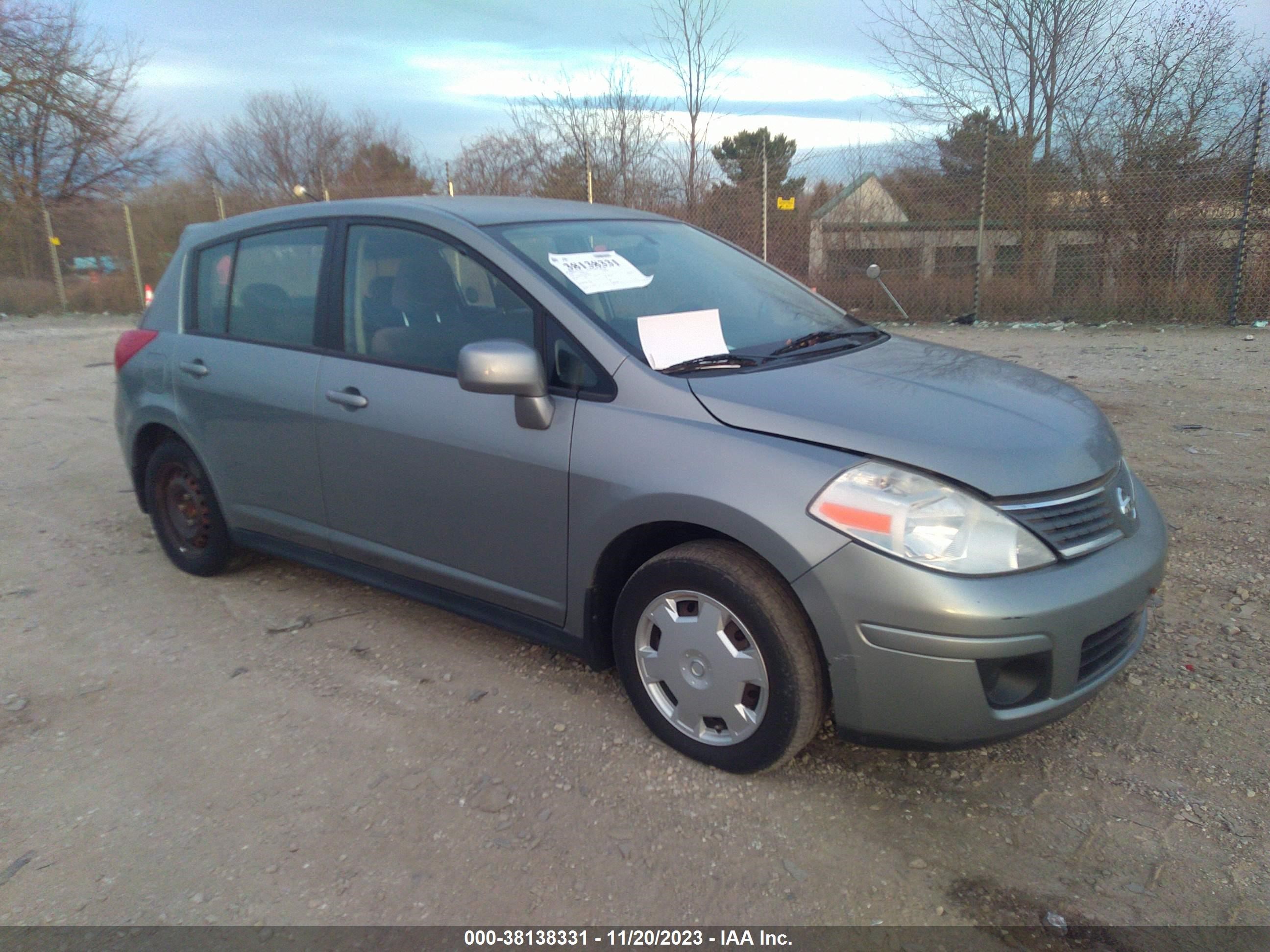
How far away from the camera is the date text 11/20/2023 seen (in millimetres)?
2145

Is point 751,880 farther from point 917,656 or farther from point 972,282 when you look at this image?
point 972,282

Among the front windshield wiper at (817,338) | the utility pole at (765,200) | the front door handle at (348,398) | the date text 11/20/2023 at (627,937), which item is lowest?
the date text 11/20/2023 at (627,937)

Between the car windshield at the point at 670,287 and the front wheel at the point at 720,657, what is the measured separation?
764mm

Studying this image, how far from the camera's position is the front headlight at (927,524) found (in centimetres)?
233

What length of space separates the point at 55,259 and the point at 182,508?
A: 18.1m

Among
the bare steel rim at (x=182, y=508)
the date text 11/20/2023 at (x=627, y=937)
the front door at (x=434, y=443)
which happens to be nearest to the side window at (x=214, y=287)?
the bare steel rim at (x=182, y=508)

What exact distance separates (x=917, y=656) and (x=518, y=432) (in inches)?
55.9

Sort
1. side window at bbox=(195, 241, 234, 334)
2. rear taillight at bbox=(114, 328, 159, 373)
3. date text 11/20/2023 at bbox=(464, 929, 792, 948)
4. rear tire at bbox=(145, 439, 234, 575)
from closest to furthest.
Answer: date text 11/20/2023 at bbox=(464, 929, 792, 948)
side window at bbox=(195, 241, 234, 334)
rear tire at bbox=(145, 439, 234, 575)
rear taillight at bbox=(114, 328, 159, 373)

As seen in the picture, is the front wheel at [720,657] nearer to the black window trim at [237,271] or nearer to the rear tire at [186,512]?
the black window trim at [237,271]

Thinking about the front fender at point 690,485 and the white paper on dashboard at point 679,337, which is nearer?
the front fender at point 690,485

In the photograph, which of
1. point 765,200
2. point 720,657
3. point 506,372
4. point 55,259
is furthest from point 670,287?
point 55,259

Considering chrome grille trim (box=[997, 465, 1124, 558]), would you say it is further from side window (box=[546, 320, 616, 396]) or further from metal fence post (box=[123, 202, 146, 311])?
metal fence post (box=[123, 202, 146, 311])

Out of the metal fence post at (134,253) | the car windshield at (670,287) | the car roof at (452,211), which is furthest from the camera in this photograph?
the metal fence post at (134,253)

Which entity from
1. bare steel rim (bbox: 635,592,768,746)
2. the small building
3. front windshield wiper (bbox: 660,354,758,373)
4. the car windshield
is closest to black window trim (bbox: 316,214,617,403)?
the car windshield
